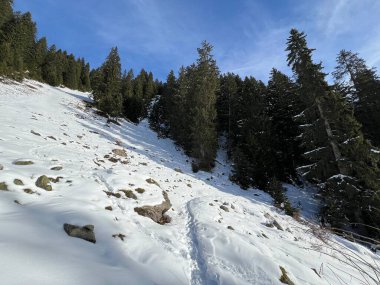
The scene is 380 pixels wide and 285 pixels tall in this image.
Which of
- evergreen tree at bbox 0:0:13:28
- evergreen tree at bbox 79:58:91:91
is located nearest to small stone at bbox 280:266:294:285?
evergreen tree at bbox 0:0:13:28

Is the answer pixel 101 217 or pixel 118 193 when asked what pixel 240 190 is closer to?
pixel 118 193

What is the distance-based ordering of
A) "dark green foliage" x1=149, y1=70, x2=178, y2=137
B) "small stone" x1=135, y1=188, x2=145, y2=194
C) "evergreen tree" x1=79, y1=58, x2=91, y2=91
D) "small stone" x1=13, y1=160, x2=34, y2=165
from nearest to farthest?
1. "small stone" x1=13, y1=160, x2=34, y2=165
2. "small stone" x1=135, y1=188, x2=145, y2=194
3. "dark green foliage" x1=149, y1=70, x2=178, y2=137
4. "evergreen tree" x1=79, y1=58, x2=91, y2=91

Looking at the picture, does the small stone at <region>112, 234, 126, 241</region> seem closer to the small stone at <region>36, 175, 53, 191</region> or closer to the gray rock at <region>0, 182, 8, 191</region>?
the small stone at <region>36, 175, 53, 191</region>

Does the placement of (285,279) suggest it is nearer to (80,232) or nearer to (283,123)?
(80,232)

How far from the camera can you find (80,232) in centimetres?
636

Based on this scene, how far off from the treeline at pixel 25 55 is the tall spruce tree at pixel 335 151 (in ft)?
137

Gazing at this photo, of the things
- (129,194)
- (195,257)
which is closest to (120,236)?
(195,257)

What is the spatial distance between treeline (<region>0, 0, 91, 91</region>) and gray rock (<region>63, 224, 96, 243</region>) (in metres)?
43.8

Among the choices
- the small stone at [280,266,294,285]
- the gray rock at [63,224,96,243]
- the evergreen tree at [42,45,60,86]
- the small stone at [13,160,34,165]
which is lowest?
the small stone at [13,160,34,165]

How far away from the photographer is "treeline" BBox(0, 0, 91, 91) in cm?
4627

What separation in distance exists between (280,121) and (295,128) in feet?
7.58

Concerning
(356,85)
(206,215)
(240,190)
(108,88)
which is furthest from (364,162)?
(108,88)

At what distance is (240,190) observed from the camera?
84.3 ft

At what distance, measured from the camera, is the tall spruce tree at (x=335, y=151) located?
18641mm
